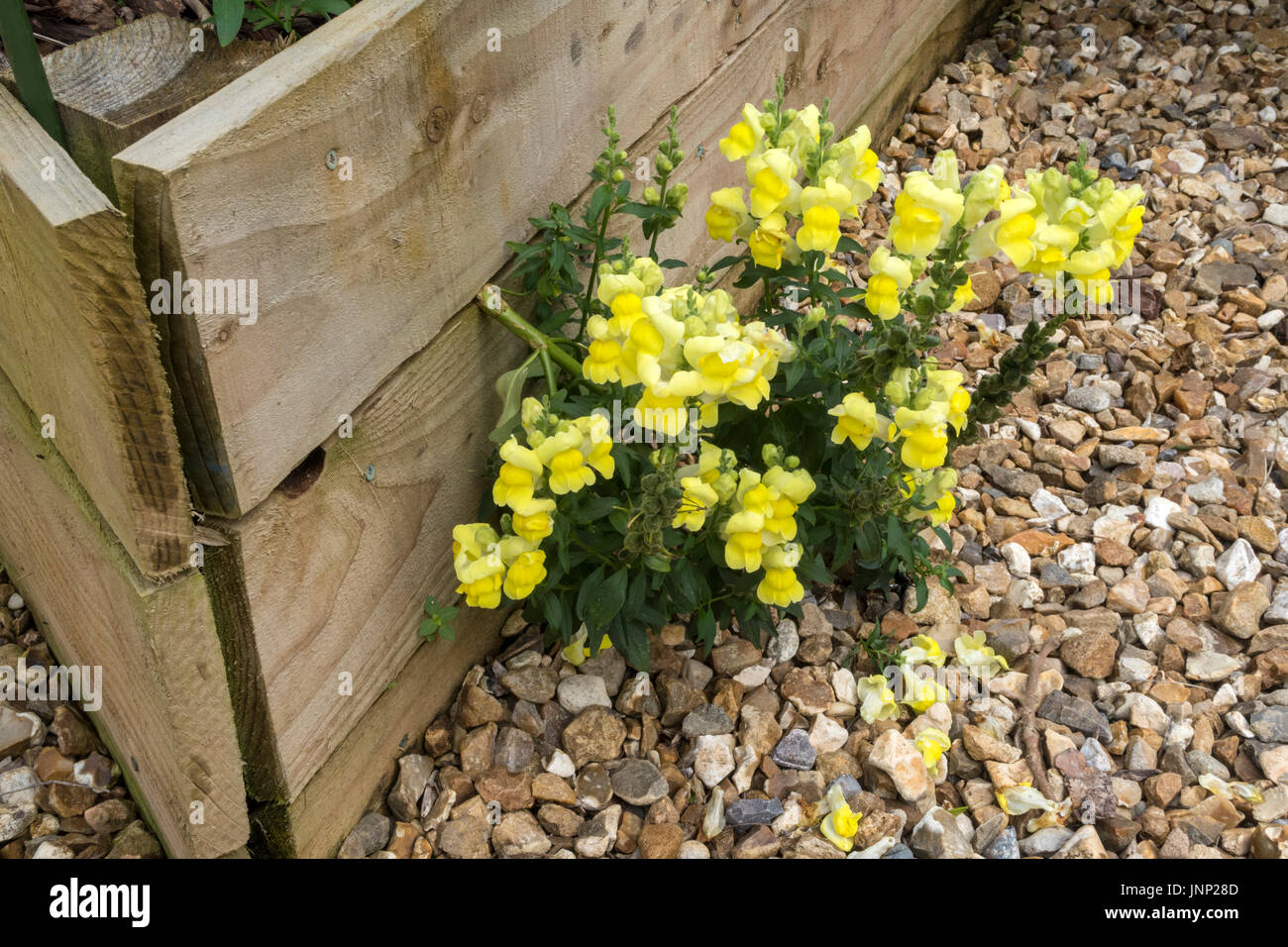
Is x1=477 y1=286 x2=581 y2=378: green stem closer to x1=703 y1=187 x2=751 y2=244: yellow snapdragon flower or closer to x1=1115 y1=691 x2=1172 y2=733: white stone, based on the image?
x1=703 y1=187 x2=751 y2=244: yellow snapdragon flower

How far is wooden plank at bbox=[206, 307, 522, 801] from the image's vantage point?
4.68 feet

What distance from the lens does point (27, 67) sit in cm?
124

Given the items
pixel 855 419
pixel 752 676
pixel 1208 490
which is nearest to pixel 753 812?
pixel 752 676

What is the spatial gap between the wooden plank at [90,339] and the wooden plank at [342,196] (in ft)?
0.13

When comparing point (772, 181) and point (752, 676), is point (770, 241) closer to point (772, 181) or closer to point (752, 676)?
point (772, 181)

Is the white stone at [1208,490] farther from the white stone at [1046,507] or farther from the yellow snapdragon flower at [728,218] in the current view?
the yellow snapdragon flower at [728,218]

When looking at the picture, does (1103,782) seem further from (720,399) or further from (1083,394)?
(1083,394)

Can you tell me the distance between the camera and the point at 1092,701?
1.97m

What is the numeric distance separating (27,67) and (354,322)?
410 mm

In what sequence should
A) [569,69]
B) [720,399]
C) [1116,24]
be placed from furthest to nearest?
1. [1116,24]
2. [569,69]
3. [720,399]

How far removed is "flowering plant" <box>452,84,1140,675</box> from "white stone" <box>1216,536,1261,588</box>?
0.62m

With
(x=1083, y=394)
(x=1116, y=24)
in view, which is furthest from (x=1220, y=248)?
(x=1116, y=24)

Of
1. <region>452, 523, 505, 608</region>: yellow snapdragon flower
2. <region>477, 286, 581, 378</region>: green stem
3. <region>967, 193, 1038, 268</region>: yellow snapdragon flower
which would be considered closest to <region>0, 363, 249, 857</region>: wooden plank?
<region>452, 523, 505, 608</region>: yellow snapdragon flower

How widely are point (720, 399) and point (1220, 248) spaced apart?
1886 millimetres
